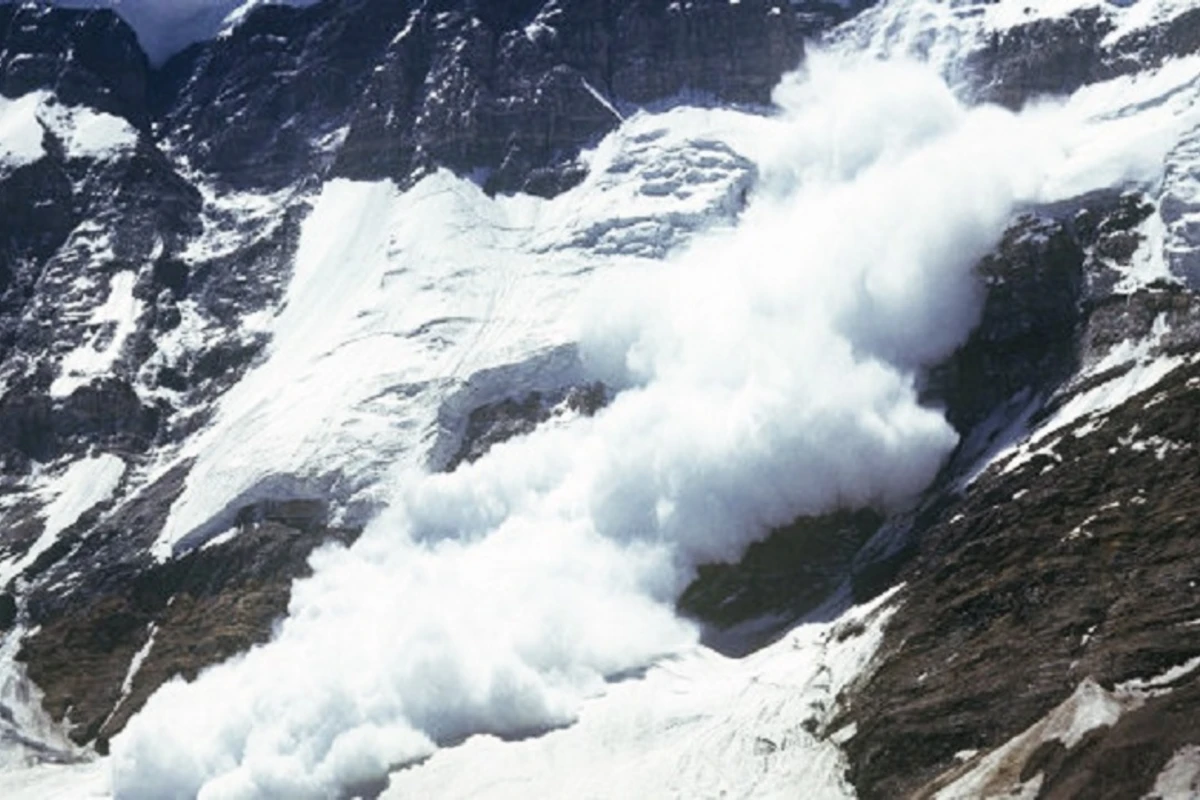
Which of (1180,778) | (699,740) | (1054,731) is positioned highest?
(1180,778)

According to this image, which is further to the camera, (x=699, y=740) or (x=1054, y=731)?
(x=699, y=740)

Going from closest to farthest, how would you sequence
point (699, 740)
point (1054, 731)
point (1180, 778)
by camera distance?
1. point (1180, 778)
2. point (1054, 731)
3. point (699, 740)

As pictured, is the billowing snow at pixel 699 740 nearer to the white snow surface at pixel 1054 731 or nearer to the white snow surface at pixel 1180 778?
the white snow surface at pixel 1054 731

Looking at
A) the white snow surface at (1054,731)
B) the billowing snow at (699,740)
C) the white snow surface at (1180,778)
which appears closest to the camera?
the white snow surface at (1180,778)

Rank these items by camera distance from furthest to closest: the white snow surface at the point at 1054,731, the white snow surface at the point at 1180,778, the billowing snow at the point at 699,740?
the billowing snow at the point at 699,740 → the white snow surface at the point at 1054,731 → the white snow surface at the point at 1180,778

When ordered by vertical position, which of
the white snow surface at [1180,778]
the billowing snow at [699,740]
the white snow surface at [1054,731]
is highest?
the white snow surface at [1180,778]

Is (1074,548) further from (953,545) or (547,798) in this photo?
(547,798)

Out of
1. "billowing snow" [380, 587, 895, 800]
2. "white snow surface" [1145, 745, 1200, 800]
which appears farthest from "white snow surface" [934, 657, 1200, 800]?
"billowing snow" [380, 587, 895, 800]

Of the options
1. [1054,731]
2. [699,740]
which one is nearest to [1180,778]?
[1054,731]

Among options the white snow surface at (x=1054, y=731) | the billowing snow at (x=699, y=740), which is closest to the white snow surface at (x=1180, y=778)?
the white snow surface at (x=1054, y=731)

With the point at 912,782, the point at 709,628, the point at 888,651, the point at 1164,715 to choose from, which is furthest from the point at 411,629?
the point at 1164,715

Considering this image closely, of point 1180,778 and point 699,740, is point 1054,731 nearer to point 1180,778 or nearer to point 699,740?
point 1180,778
